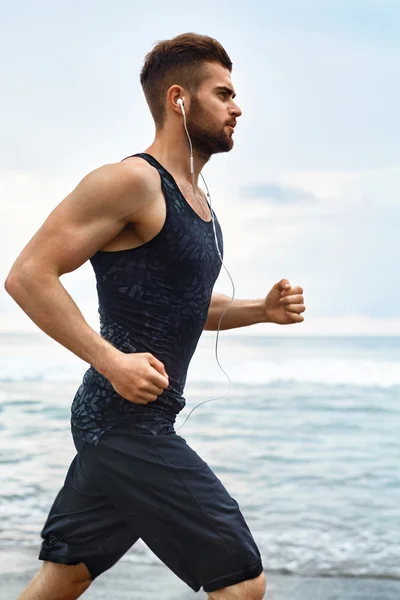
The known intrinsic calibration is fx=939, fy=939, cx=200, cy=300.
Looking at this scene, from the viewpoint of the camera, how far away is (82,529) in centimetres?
241

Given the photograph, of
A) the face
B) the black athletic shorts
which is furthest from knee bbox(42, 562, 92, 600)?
the face

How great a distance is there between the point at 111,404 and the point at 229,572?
488mm

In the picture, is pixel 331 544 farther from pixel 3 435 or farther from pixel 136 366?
pixel 3 435

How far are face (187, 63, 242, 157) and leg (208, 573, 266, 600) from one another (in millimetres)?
1100

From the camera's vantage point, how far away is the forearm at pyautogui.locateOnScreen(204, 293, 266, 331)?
2.83m

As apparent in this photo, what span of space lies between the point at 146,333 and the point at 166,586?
1.71 meters

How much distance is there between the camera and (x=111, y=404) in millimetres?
2289

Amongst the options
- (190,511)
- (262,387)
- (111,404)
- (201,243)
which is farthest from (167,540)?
(262,387)

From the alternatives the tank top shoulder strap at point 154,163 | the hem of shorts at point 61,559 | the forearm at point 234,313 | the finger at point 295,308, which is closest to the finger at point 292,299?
the finger at point 295,308

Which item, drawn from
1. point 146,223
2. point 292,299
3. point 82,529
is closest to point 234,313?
point 292,299

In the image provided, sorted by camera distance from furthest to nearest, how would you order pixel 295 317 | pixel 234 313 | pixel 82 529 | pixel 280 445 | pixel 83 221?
pixel 280 445, pixel 234 313, pixel 295 317, pixel 82 529, pixel 83 221

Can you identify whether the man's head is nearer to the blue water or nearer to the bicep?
the bicep

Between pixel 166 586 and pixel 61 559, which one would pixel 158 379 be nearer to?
pixel 61 559

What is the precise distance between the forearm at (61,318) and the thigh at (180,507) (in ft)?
0.96
